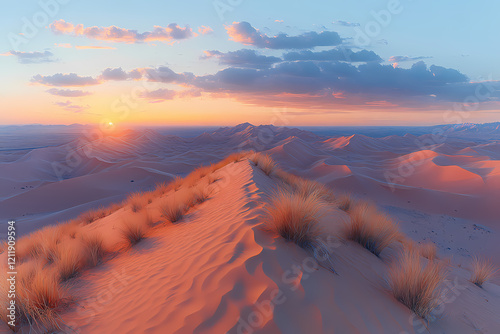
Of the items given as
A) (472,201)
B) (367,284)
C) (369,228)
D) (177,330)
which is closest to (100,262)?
(177,330)

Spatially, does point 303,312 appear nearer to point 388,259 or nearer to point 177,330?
point 177,330

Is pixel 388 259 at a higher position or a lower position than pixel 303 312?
lower

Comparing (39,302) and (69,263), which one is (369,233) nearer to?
(39,302)

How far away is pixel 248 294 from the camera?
7.64 feet

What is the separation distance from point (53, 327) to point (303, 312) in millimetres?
2574

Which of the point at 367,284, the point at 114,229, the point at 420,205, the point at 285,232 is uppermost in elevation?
the point at 285,232

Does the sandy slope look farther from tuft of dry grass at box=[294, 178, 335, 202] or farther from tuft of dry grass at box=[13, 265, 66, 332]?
tuft of dry grass at box=[294, 178, 335, 202]

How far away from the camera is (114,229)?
6016 millimetres

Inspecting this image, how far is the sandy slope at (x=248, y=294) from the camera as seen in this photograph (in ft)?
7.02

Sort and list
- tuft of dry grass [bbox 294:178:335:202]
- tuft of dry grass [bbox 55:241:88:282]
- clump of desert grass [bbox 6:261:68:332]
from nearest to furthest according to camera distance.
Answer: clump of desert grass [bbox 6:261:68:332], tuft of dry grass [bbox 55:241:88:282], tuft of dry grass [bbox 294:178:335:202]

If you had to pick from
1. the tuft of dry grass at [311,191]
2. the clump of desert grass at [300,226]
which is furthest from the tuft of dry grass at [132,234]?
the tuft of dry grass at [311,191]

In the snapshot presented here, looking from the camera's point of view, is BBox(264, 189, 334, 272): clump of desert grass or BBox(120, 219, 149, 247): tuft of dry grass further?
BBox(120, 219, 149, 247): tuft of dry grass

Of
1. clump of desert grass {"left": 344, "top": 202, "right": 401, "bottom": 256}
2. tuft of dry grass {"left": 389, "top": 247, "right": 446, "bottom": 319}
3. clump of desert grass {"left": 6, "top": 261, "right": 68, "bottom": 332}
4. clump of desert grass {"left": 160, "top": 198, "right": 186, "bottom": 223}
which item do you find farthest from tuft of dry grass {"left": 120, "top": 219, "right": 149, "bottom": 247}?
tuft of dry grass {"left": 389, "top": 247, "right": 446, "bottom": 319}

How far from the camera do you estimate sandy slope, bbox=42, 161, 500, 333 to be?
7.02ft
